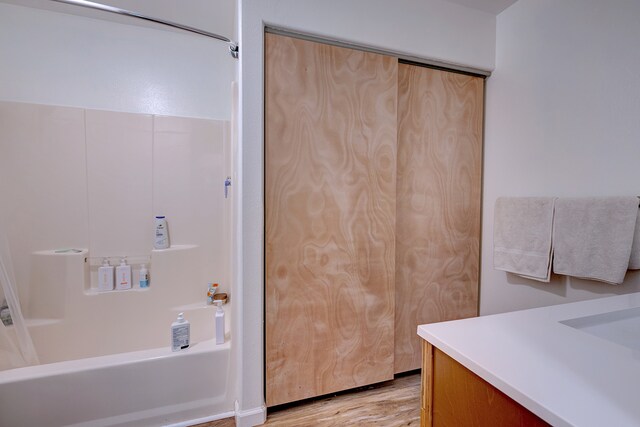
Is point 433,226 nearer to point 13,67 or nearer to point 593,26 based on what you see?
point 593,26

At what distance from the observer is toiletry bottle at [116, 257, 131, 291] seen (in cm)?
201

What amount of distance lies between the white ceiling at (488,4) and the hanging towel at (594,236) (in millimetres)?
1296

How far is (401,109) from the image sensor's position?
1771 millimetres

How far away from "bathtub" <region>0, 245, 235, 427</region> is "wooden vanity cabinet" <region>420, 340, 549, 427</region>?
3.68ft

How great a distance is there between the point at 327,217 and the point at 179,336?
3.28ft

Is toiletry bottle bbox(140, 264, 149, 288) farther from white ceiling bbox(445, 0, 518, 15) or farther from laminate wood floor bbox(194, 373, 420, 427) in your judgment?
white ceiling bbox(445, 0, 518, 15)

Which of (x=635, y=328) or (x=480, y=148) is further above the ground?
(x=480, y=148)

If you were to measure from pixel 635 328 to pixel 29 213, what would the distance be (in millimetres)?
3084

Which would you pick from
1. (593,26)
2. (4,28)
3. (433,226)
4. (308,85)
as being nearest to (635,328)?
(433,226)

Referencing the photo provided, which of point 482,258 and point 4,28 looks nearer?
point 4,28

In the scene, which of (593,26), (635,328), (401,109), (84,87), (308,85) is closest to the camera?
(635,328)

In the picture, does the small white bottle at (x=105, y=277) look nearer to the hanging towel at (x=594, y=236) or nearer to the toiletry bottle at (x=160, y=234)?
the toiletry bottle at (x=160, y=234)

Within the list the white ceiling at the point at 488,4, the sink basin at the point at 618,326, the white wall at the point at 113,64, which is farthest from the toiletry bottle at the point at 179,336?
the white ceiling at the point at 488,4

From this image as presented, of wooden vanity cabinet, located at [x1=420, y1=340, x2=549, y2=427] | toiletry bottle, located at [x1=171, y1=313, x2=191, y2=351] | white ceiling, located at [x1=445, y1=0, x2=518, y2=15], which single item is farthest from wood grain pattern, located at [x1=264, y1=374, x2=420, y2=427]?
white ceiling, located at [x1=445, y1=0, x2=518, y2=15]
